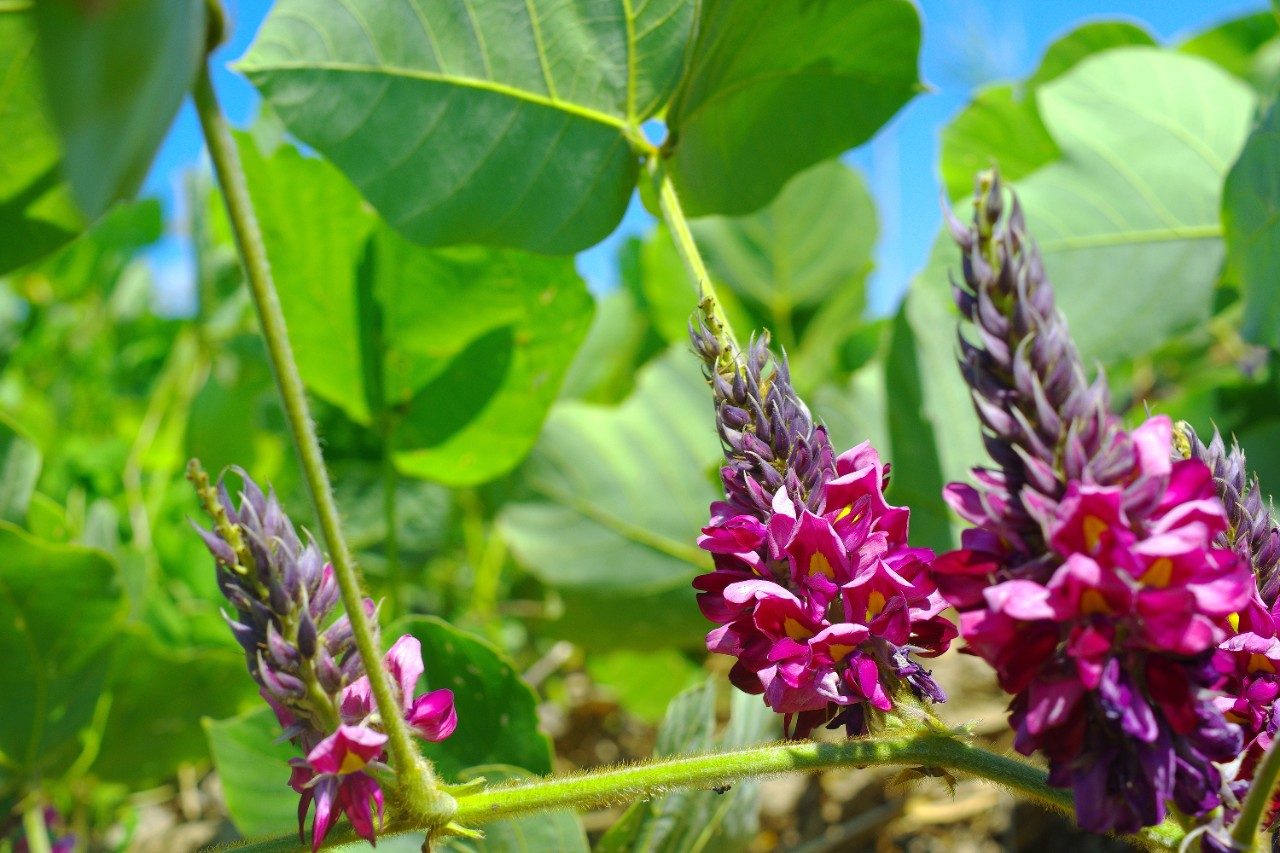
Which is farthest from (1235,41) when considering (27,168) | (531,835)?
(27,168)

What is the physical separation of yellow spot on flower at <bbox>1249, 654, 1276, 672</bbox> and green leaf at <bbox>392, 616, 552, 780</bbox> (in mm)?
460

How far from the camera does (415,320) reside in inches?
44.1

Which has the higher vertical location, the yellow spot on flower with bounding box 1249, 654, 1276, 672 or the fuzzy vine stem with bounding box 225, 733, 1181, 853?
the yellow spot on flower with bounding box 1249, 654, 1276, 672

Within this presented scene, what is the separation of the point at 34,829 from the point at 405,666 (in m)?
0.72

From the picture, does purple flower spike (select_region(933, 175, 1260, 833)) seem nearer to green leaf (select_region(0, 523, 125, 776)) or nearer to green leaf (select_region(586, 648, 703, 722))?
green leaf (select_region(0, 523, 125, 776))

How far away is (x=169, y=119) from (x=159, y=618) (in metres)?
0.90

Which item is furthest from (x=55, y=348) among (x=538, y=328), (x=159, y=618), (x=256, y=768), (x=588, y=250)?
(x=588, y=250)

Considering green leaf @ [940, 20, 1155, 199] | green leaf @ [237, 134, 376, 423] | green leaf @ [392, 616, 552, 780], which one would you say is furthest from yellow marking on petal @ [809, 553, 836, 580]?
green leaf @ [940, 20, 1155, 199]

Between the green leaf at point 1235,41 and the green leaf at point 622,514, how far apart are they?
837 mm

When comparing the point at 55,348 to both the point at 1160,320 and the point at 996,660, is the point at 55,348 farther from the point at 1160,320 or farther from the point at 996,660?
the point at 996,660

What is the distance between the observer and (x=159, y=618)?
3.84 ft

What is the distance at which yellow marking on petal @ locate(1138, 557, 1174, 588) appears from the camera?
0.43 metres

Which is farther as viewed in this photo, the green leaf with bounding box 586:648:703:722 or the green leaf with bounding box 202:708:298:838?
the green leaf with bounding box 586:648:703:722

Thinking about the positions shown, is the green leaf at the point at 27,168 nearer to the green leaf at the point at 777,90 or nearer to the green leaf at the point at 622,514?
the green leaf at the point at 777,90
